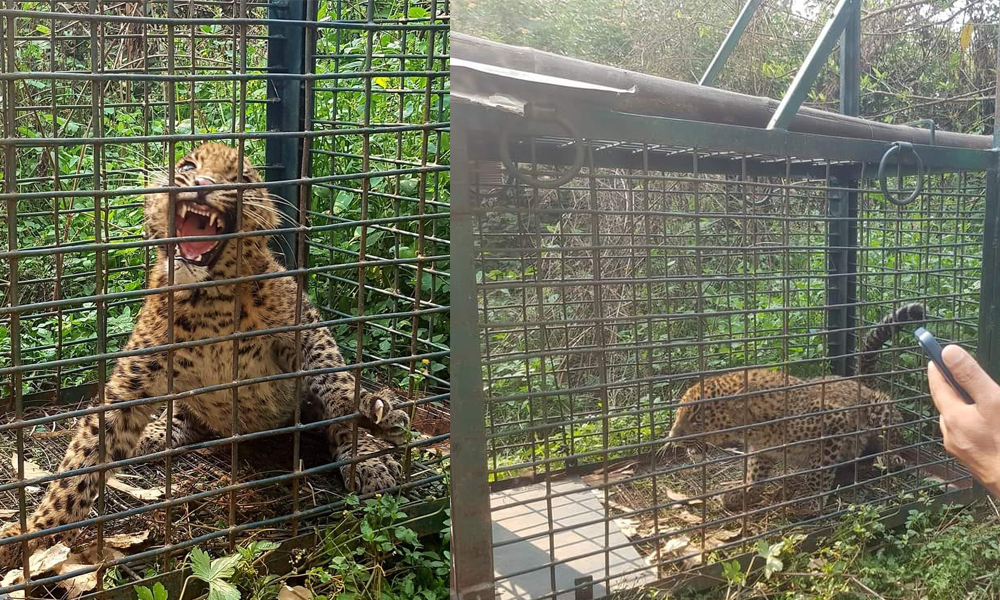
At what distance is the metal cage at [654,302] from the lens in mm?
1600

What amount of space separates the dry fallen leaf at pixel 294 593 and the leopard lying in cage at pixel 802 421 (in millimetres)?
950

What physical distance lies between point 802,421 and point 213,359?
168cm

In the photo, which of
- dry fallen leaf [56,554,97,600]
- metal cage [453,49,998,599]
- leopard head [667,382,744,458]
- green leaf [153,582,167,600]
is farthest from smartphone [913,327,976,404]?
dry fallen leaf [56,554,97,600]

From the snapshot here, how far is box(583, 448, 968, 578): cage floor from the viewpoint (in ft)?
6.38

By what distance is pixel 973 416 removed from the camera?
5.08 ft

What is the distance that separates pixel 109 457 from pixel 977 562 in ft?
7.36

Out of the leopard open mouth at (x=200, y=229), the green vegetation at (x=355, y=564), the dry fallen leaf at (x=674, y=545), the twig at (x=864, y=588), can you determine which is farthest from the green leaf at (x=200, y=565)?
the twig at (x=864, y=588)

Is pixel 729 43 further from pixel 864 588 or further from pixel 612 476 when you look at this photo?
pixel 864 588

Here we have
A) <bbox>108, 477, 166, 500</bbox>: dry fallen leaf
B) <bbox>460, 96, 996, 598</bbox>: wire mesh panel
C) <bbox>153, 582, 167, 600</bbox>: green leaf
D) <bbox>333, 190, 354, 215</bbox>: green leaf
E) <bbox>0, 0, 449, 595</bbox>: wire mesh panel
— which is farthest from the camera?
<bbox>333, 190, 354, 215</bbox>: green leaf

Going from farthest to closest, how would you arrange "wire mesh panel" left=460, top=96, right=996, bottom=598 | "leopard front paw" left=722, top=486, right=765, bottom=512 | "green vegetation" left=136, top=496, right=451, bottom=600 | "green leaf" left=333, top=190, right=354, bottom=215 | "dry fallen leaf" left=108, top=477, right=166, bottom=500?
"green leaf" left=333, top=190, right=354, bottom=215 → "dry fallen leaf" left=108, top=477, right=166, bottom=500 → "leopard front paw" left=722, top=486, right=765, bottom=512 → "green vegetation" left=136, top=496, right=451, bottom=600 → "wire mesh panel" left=460, top=96, right=996, bottom=598

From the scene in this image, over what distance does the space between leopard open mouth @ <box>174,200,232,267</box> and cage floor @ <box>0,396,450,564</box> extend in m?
0.60

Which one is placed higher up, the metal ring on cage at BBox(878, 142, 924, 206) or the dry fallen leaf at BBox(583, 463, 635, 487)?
the metal ring on cage at BBox(878, 142, 924, 206)

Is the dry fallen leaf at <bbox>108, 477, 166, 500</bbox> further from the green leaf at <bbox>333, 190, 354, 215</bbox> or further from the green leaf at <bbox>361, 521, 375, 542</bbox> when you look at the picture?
the green leaf at <bbox>333, 190, 354, 215</bbox>

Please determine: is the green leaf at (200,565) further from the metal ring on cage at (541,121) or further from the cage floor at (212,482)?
the metal ring on cage at (541,121)
